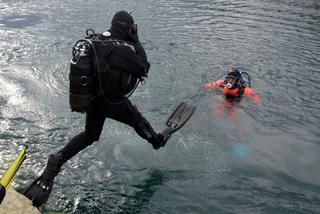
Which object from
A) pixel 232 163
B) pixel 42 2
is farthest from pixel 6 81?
pixel 42 2

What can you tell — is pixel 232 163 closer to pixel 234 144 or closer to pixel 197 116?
pixel 234 144

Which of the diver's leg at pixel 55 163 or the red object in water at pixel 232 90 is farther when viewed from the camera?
the red object in water at pixel 232 90

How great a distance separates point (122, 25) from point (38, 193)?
2.82 m

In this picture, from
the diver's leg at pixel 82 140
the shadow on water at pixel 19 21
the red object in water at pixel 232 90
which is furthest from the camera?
the shadow on water at pixel 19 21

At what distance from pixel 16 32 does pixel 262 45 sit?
10.5 metres

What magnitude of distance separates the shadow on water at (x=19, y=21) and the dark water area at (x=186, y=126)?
5cm

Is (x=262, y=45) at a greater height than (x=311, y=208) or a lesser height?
greater

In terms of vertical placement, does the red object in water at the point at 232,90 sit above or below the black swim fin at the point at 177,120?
below

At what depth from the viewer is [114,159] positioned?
22.3ft

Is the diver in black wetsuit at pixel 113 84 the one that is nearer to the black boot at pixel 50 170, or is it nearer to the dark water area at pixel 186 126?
the black boot at pixel 50 170

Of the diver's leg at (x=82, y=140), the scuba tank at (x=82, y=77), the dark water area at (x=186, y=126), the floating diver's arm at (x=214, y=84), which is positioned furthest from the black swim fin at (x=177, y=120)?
the floating diver's arm at (x=214, y=84)

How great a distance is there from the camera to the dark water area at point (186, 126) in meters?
5.97

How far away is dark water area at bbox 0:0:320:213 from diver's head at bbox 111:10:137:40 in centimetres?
265

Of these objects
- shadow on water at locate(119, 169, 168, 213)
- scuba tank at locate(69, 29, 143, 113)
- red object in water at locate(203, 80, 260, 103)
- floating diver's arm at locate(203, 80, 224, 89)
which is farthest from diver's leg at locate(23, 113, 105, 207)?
floating diver's arm at locate(203, 80, 224, 89)
